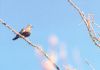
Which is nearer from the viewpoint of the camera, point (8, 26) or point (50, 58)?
point (50, 58)

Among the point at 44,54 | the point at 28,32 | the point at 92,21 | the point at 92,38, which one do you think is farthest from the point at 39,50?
the point at 28,32

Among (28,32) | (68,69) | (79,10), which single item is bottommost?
(28,32)

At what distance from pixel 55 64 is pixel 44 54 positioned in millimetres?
102

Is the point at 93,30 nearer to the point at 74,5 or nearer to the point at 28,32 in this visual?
the point at 74,5

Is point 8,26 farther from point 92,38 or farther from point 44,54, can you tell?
point 92,38

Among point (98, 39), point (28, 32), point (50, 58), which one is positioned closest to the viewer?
point (50, 58)

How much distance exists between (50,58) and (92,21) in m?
0.68

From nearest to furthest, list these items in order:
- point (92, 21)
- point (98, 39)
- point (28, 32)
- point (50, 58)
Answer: point (50, 58) < point (98, 39) < point (92, 21) < point (28, 32)

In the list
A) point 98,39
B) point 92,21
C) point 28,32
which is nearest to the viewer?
point 98,39

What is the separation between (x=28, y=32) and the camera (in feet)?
41.0

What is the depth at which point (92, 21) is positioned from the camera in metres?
2.74

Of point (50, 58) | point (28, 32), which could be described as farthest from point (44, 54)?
point (28, 32)

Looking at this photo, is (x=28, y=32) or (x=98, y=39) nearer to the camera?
(x=98, y=39)

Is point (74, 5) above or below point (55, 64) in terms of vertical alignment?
above
